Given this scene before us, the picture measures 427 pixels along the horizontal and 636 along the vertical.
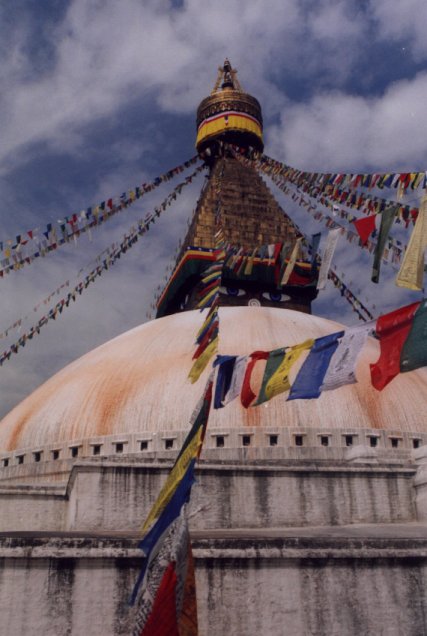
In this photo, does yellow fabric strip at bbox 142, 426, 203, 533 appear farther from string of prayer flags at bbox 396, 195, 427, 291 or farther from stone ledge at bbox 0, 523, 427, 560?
string of prayer flags at bbox 396, 195, 427, 291

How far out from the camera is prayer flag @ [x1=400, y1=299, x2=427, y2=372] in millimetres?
6539

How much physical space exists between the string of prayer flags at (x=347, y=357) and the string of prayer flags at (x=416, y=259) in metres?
0.63

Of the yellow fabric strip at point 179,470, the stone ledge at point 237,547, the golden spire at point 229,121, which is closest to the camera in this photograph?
the yellow fabric strip at point 179,470

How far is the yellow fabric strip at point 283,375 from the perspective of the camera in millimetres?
8055

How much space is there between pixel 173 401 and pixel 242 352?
194 cm

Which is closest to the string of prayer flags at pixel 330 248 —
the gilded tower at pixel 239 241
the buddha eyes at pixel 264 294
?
the gilded tower at pixel 239 241

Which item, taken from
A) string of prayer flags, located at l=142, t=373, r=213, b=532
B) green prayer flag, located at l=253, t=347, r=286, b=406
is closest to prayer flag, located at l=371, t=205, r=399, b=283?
green prayer flag, located at l=253, t=347, r=286, b=406

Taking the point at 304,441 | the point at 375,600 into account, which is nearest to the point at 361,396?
the point at 304,441

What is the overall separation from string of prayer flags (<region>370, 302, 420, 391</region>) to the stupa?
7.45ft

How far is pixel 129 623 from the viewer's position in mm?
6953

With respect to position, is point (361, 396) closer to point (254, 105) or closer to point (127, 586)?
point (127, 586)

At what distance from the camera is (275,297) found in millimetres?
19953

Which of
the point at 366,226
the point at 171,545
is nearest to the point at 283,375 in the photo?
the point at 366,226

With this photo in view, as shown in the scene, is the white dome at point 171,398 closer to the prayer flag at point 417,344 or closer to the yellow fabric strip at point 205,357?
the yellow fabric strip at point 205,357
